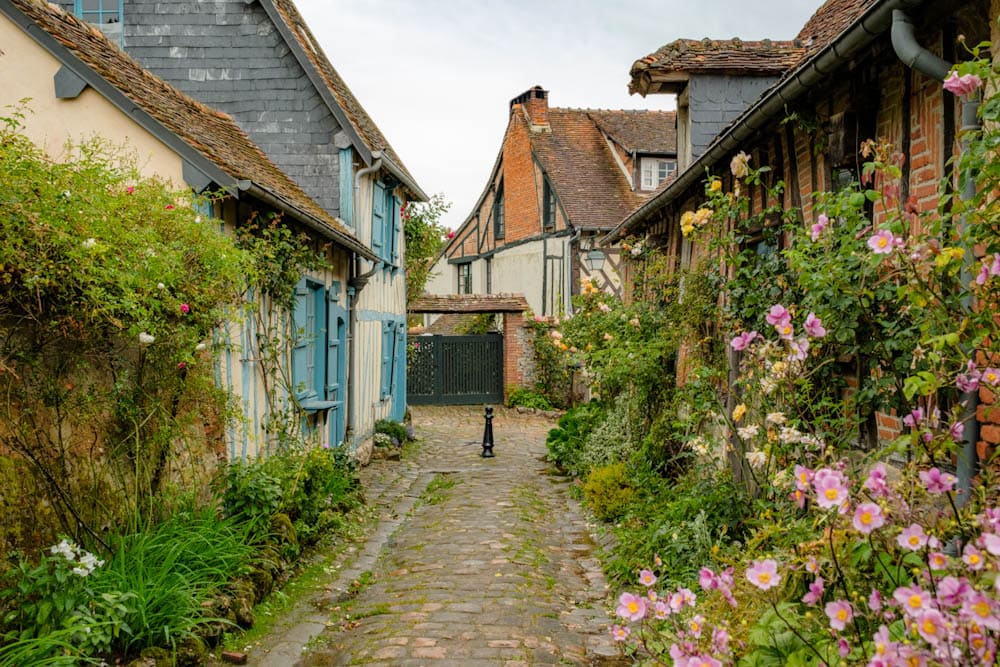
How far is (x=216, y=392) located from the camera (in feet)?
19.2

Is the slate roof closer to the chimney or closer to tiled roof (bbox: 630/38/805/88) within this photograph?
the chimney

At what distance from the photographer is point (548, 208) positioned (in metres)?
22.0

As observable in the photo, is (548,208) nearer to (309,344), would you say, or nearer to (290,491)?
(309,344)

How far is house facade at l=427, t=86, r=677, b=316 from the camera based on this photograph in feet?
69.1

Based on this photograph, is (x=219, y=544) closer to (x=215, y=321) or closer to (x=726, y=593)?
(x=215, y=321)

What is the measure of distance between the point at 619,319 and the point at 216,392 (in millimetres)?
5450

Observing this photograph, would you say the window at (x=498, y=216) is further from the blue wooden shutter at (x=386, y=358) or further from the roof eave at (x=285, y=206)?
the roof eave at (x=285, y=206)

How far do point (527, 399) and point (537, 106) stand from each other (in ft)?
28.0

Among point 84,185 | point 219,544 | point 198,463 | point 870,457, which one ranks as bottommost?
point 219,544

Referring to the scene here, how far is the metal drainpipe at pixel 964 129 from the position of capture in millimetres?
3377

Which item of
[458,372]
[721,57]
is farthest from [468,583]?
[458,372]

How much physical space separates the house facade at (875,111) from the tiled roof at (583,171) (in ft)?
46.2

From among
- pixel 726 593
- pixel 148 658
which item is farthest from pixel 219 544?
pixel 726 593

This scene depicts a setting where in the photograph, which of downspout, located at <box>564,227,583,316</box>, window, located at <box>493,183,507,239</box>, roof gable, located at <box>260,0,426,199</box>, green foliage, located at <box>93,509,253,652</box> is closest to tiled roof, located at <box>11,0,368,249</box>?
roof gable, located at <box>260,0,426,199</box>
